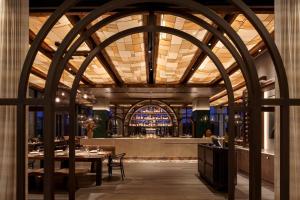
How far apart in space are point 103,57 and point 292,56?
277 inches

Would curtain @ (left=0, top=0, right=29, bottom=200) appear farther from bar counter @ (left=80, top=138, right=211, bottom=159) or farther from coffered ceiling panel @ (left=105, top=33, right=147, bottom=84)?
bar counter @ (left=80, top=138, right=211, bottom=159)

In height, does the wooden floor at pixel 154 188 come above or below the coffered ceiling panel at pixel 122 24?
below

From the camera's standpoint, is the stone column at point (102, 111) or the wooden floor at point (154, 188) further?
the stone column at point (102, 111)

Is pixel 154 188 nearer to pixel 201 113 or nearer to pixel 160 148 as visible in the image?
pixel 160 148

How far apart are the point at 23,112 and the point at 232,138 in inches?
116

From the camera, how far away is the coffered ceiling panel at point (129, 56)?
29.2 ft

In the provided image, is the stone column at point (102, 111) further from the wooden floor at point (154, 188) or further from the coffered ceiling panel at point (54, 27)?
the coffered ceiling panel at point (54, 27)

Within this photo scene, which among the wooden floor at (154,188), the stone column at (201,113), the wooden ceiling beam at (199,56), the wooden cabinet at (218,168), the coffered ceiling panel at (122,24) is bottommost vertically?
the wooden floor at (154,188)

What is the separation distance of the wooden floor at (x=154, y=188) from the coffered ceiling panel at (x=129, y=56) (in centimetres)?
341

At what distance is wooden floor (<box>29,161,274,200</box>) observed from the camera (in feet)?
26.7

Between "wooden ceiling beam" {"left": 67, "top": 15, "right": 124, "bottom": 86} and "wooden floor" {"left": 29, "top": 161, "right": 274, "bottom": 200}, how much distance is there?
132 inches

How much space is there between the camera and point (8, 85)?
430 centimetres

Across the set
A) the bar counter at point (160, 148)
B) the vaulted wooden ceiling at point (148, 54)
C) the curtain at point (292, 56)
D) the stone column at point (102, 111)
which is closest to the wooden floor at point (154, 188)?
the vaulted wooden ceiling at point (148, 54)

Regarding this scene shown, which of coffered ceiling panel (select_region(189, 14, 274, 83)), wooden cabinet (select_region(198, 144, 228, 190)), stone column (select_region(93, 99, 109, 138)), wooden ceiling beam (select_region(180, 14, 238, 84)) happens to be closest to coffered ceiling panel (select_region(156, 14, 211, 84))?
wooden ceiling beam (select_region(180, 14, 238, 84))
